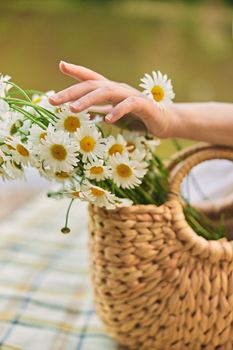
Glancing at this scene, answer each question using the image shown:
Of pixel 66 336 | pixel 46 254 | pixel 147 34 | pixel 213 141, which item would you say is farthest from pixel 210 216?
pixel 147 34

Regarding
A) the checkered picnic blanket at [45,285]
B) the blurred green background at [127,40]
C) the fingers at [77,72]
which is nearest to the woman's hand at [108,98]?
the fingers at [77,72]

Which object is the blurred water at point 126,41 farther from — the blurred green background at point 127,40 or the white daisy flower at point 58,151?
the white daisy flower at point 58,151

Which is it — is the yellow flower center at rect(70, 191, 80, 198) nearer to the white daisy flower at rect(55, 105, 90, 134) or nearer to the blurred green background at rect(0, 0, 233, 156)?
the white daisy flower at rect(55, 105, 90, 134)

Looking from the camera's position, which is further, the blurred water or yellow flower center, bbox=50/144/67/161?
the blurred water

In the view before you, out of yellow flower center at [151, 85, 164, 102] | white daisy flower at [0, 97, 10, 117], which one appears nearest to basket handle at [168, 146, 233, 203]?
yellow flower center at [151, 85, 164, 102]

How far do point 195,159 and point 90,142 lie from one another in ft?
0.59

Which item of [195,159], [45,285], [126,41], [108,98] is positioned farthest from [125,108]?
[126,41]

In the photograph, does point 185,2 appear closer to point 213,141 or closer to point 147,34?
point 147,34

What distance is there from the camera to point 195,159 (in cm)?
71

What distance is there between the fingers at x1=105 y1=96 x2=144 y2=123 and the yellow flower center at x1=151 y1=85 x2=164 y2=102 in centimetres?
2

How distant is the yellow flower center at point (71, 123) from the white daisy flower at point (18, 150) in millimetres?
43

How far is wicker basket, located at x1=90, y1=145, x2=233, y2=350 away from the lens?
2.17 feet

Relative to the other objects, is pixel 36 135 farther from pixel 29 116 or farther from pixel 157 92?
pixel 157 92

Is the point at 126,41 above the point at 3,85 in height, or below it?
above
